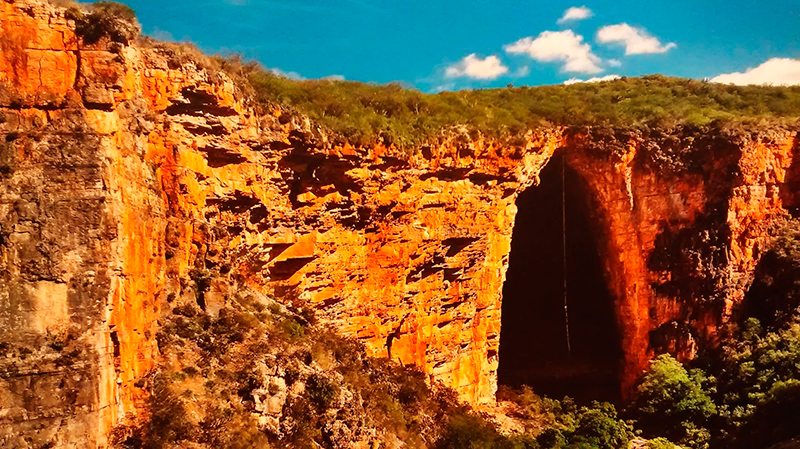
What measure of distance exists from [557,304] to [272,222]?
522 inches

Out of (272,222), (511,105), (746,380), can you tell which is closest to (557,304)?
(746,380)

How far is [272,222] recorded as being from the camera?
11.8 meters

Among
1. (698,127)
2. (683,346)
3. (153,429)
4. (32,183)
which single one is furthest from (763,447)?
(32,183)

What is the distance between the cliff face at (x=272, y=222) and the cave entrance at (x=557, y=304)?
1.31 m

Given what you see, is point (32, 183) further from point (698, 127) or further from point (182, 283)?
point (698, 127)

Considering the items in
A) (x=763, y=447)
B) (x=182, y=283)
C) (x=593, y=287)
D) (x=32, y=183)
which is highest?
(x=32, y=183)

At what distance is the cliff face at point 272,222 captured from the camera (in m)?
7.10

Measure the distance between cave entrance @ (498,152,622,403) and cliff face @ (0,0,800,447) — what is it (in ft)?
4.31

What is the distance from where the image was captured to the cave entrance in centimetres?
1842

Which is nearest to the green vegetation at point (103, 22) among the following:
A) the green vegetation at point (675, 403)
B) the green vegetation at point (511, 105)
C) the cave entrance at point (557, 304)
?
the green vegetation at point (511, 105)

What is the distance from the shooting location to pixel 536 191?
65.2 ft

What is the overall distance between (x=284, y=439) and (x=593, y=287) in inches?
581

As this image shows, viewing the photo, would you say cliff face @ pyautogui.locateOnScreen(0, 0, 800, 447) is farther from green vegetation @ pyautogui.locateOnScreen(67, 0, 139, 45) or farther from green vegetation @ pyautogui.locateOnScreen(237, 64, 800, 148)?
green vegetation @ pyautogui.locateOnScreen(237, 64, 800, 148)

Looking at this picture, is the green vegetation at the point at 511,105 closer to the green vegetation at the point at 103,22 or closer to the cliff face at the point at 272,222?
the cliff face at the point at 272,222
